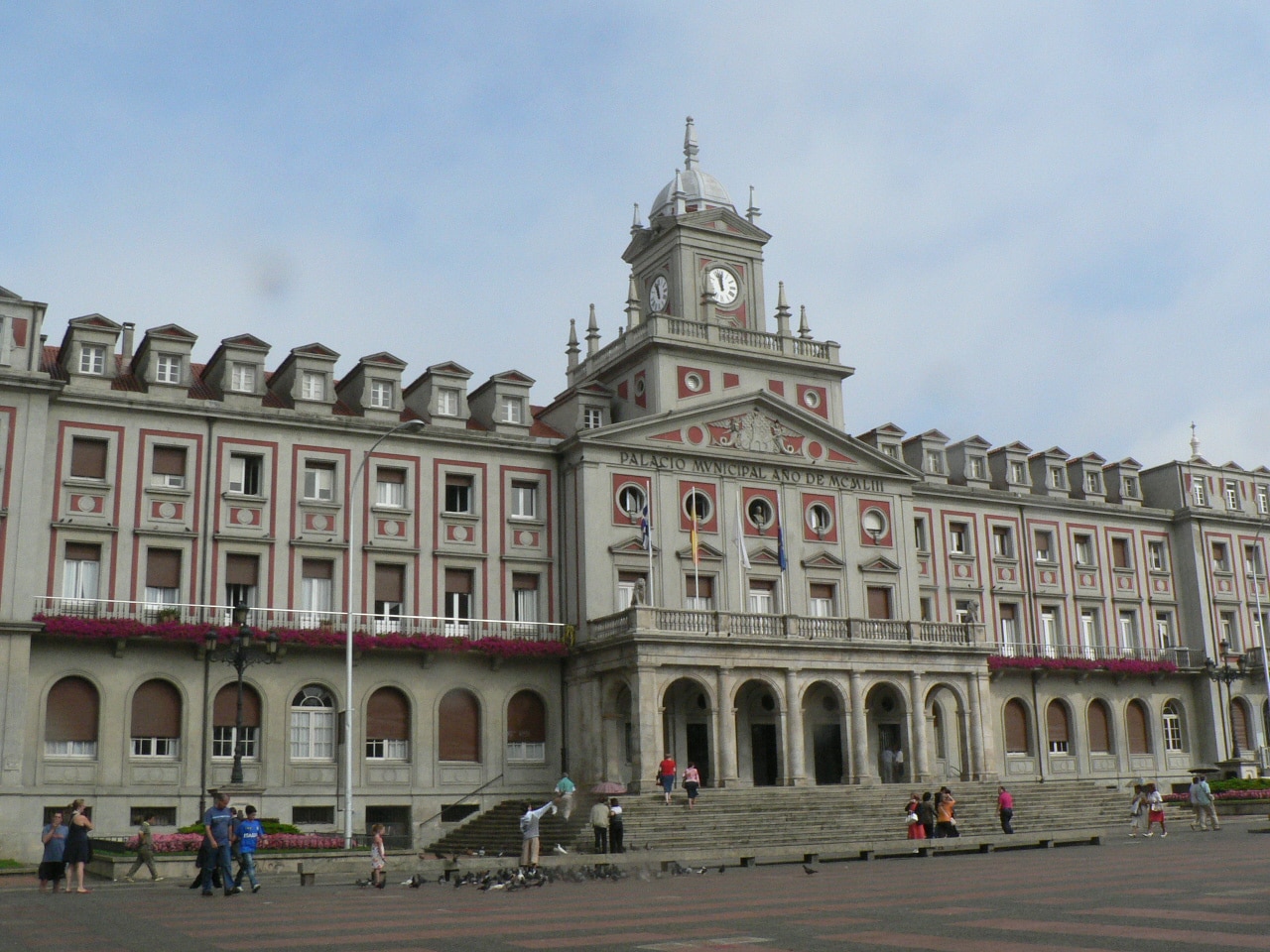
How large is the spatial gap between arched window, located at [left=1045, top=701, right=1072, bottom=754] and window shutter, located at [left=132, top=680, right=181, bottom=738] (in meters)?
34.7

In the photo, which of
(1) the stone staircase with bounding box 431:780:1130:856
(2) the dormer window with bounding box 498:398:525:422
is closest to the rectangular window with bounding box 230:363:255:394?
(2) the dormer window with bounding box 498:398:525:422

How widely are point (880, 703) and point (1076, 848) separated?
15992 millimetres

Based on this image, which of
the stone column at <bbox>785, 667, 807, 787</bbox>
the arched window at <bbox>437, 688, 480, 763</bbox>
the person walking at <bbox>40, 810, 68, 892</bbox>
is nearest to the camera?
the person walking at <bbox>40, 810, 68, 892</bbox>

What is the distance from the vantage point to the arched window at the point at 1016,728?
177 ft

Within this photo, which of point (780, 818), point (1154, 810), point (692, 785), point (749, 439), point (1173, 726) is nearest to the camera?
point (1154, 810)

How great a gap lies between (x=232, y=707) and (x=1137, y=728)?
38678 mm

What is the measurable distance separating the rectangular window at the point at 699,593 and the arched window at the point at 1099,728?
2008 cm

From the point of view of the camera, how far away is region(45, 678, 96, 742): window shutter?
122 ft

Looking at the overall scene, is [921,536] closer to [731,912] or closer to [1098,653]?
[1098,653]

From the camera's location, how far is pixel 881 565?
49.9 meters

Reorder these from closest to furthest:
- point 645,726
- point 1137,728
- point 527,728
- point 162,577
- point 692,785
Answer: point 692,785
point 162,577
point 645,726
point 527,728
point 1137,728

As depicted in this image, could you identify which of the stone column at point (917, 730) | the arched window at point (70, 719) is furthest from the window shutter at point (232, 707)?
the stone column at point (917, 730)

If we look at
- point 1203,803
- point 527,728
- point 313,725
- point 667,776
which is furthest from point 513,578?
point 1203,803

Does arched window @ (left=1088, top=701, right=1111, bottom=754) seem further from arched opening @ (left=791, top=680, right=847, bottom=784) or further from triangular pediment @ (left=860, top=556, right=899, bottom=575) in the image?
arched opening @ (left=791, top=680, right=847, bottom=784)
